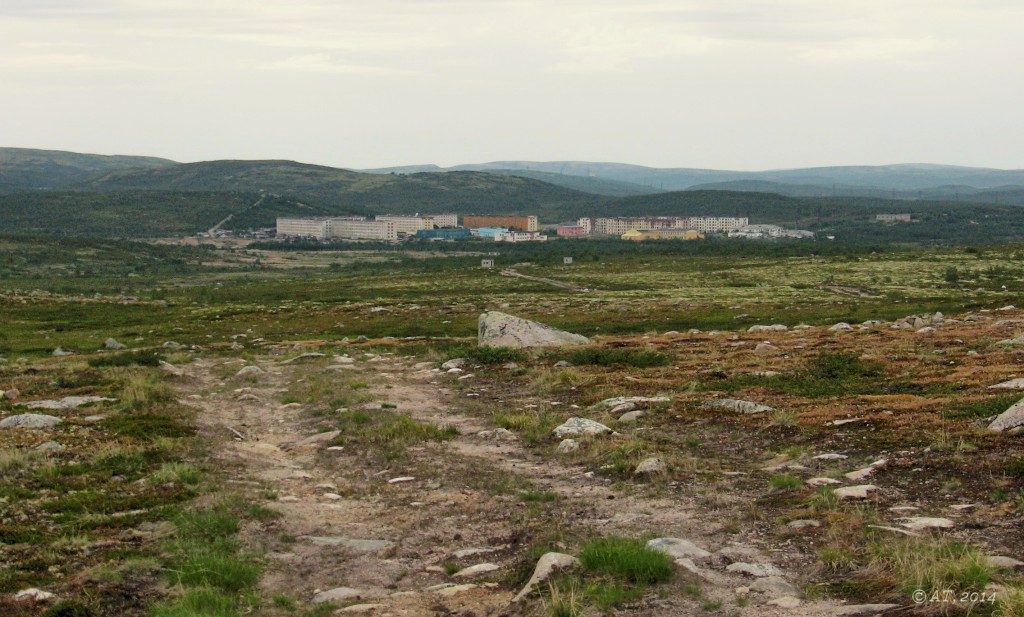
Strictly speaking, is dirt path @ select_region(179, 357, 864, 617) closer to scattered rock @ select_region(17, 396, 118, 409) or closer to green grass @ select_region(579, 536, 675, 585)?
green grass @ select_region(579, 536, 675, 585)

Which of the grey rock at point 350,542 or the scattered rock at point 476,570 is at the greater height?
the scattered rock at point 476,570

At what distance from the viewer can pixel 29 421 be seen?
18516 millimetres

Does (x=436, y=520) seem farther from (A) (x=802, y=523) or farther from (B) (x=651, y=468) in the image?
(A) (x=802, y=523)

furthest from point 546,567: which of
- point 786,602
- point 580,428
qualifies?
point 580,428

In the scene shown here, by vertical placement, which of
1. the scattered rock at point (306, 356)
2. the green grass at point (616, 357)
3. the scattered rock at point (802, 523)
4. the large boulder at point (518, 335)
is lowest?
the scattered rock at point (306, 356)

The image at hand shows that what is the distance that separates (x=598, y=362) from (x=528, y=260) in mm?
116725

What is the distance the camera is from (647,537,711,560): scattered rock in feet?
32.6

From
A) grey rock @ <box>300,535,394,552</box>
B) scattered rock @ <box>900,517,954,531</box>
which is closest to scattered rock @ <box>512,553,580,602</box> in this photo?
grey rock @ <box>300,535,394,552</box>

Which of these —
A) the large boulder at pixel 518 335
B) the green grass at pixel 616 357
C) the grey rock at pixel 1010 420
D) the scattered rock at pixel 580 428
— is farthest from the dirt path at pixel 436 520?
the large boulder at pixel 518 335

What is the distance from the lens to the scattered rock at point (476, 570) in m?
10.2

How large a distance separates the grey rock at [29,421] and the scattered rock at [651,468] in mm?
11252

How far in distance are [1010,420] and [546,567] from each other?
790 cm

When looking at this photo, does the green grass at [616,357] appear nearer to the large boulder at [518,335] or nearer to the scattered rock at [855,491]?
the large boulder at [518,335]

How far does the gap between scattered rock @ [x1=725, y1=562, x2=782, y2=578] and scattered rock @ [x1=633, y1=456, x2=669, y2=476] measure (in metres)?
4.11
